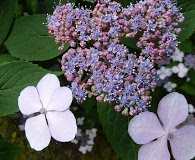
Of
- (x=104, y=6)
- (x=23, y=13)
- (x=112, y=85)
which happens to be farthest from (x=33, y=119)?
(x=23, y=13)

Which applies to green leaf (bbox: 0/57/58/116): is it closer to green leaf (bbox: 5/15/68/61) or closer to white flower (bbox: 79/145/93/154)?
green leaf (bbox: 5/15/68/61)

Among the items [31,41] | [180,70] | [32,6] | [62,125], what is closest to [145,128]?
[62,125]

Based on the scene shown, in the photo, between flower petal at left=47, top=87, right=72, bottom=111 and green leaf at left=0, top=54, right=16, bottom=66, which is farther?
green leaf at left=0, top=54, right=16, bottom=66

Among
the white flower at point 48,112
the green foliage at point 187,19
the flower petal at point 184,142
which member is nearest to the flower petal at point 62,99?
the white flower at point 48,112

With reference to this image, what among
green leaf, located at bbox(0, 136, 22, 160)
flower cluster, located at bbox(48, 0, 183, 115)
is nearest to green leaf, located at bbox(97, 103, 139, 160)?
flower cluster, located at bbox(48, 0, 183, 115)

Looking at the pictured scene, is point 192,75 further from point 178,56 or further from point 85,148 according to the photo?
point 85,148

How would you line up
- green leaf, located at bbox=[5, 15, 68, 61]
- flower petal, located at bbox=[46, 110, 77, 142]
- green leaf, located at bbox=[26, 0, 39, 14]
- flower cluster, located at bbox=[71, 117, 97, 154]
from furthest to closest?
1. flower cluster, located at bbox=[71, 117, 97, 154]
2. green leaf, located at bbox=[26, 0, 39, 14]
3. green leaf, located at bbox=[5, 15, 68, 61]
4. flower petal, located at bbox=[46, 110, 77, 142]
